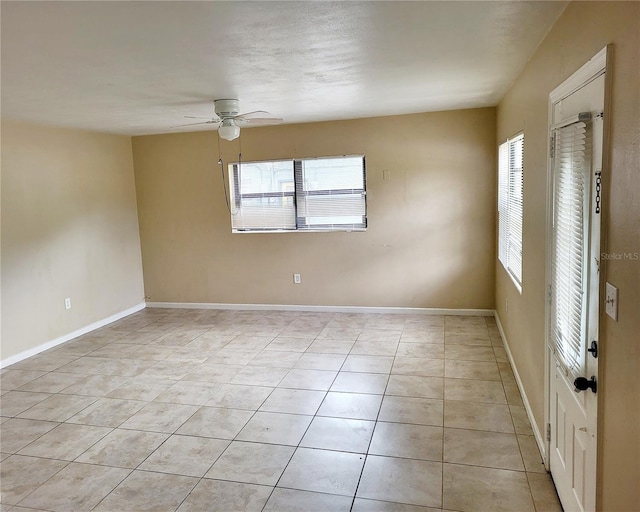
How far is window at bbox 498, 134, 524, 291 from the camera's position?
352 centimetres

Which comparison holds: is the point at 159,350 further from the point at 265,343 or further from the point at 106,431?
the point at 106,431

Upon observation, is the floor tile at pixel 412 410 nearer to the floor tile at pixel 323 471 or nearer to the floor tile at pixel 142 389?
the floor tile at pixel 323 471

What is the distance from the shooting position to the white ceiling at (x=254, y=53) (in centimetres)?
200

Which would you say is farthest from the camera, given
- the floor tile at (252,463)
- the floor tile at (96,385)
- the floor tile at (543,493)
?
the floor tile at (96,385)

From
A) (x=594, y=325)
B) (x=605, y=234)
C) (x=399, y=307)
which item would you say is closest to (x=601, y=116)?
(x=605, y=234)

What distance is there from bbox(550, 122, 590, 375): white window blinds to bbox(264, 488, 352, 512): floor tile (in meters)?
1.25

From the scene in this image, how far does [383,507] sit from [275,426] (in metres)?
1.02

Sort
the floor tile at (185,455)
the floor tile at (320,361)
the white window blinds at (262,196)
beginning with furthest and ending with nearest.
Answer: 1. the white window blinds at (262,196)
2. the floor tile at (320,361)
3. the floor tile at (185,455)

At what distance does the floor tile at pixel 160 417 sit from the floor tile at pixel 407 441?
1346mm

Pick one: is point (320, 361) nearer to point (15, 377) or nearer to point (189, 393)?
point (189, 393)

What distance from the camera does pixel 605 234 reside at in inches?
59.2

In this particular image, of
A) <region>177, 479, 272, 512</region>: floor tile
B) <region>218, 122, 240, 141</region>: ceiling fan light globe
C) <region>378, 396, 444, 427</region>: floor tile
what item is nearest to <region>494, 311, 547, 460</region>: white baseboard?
<region>378, 396, 444, 427</region>: floor tile

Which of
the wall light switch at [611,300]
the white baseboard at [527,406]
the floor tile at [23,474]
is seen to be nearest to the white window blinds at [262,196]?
the white baseboard at [527,406]

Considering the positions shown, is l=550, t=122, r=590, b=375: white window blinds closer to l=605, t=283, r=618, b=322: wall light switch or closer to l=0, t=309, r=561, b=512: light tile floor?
l=605, t=283, r=618, b=322: wall light switch
